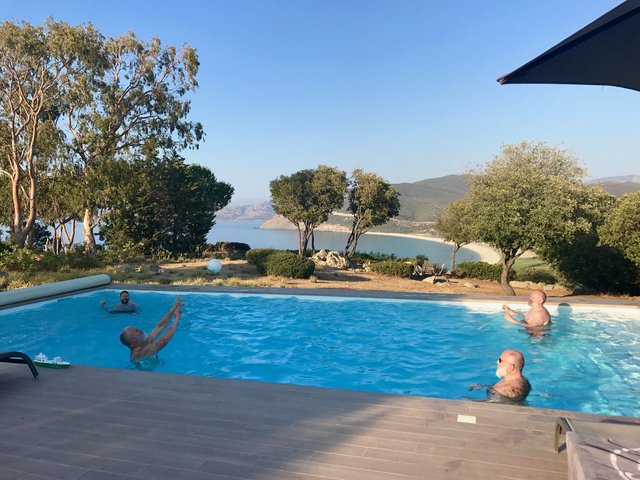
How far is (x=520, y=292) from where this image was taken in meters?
19.4

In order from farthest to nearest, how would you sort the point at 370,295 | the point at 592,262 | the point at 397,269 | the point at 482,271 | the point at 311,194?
1. the point at 311,194
2. the point at 482,271
3. the point at 397,269
4. the point at 592,262
5. the point at 370,295

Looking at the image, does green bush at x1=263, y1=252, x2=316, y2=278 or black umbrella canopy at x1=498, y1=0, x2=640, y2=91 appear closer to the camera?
black umbrella canopy at x1=498, y1=0, x2=640, y2=91

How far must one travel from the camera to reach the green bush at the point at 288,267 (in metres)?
18.0

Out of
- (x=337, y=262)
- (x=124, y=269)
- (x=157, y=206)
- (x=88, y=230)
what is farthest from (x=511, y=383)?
(x=157, y=206)

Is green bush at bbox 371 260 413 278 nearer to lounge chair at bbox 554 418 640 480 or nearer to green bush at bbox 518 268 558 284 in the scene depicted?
green bush at bbox 518 268 558 284

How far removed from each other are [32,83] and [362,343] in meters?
20.6

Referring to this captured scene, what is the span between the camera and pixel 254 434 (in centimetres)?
361

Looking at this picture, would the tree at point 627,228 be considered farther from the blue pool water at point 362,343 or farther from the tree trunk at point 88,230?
the tree trunk at point 88,230

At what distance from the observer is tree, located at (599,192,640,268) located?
52.1ft

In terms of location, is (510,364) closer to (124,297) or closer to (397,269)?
(124,297)

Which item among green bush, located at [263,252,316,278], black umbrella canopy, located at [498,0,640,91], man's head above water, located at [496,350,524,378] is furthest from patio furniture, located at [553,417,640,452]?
green bush, located at [263,252,316,278]

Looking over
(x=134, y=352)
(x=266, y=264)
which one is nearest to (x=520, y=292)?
(x=266, y=264)

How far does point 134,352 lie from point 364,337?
4.60 m

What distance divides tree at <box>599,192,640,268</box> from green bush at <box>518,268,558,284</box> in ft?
22.3
